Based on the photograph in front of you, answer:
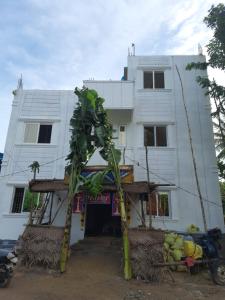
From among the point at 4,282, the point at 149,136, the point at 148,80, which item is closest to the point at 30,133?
the point at 149,136

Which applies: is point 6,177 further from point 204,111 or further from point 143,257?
point 204,111

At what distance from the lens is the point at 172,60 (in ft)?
52.9

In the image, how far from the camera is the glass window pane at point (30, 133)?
578 inches

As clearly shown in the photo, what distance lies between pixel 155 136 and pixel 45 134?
6667 mm

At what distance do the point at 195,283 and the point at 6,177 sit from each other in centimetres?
1071

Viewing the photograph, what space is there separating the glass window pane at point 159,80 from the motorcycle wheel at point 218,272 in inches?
430

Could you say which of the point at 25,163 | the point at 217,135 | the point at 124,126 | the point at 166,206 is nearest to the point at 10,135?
the point at 25,163

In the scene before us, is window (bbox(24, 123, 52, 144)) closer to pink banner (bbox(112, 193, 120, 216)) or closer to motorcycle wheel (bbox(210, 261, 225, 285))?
Answer: pink banner (bbox(112, 193, 120, 216))

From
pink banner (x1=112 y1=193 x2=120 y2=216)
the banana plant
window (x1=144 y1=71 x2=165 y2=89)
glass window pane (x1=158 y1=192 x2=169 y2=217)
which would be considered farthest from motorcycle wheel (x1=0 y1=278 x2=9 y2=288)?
window (x1=144 y1=71 x2=165 y2=89)

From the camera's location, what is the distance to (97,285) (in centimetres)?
761

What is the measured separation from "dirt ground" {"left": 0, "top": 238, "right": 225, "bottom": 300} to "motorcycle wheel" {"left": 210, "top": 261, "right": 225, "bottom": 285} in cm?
24

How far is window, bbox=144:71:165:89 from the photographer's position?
15.9 m

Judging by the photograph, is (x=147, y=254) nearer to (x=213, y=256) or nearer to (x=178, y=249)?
(x=178, y=249)

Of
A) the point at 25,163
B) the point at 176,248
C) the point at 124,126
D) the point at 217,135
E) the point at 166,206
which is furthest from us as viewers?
the point at 217,135
